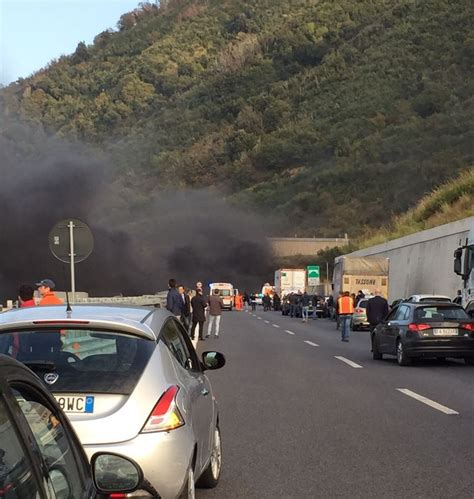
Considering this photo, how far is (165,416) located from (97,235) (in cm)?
6652

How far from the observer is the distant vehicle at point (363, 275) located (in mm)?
40250

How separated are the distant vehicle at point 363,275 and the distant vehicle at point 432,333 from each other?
23.8 metres

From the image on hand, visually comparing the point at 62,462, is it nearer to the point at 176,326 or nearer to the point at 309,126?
the point at 176,326

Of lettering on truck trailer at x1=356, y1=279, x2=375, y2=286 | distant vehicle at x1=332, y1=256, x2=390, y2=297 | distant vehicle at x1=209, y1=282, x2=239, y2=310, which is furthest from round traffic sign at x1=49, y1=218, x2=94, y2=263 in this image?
distant vehicle at x1=209, y1=282, x2=239, y2=310

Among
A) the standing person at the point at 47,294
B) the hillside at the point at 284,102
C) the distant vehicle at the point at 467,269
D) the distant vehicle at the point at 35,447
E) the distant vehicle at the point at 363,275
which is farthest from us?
the hillside at the point at 284,102

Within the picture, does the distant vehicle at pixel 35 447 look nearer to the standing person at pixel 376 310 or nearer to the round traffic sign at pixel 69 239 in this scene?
the round traffic sign at pixel 69 239

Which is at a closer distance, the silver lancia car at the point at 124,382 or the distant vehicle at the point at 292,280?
the silver lancia car at the point at 124,382

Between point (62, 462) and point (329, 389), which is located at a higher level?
point (62, 462)

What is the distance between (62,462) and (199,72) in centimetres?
17140

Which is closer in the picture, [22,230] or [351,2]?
[22,230]

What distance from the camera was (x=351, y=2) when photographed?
153500 millimetres

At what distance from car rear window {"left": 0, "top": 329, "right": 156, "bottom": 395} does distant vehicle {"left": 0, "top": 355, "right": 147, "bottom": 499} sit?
1.45 metres

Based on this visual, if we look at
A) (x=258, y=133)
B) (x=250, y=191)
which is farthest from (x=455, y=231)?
(x=258, y=133)

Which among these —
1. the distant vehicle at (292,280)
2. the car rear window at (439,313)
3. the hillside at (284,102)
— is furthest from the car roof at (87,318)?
the hillside at (284,102)
